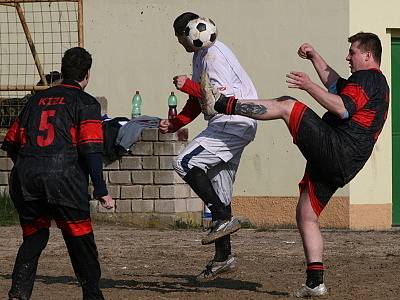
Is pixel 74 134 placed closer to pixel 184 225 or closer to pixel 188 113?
pixel 188 113

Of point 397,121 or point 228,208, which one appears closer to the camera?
point 228,208

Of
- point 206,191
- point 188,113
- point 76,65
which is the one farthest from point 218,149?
point 76,65

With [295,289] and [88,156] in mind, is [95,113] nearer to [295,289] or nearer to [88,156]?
[88,156]

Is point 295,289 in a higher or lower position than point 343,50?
lower

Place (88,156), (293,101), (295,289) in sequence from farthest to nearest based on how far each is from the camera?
(295,289) → (293,101) → (88,156)

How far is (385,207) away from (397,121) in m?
Answer: 1.20

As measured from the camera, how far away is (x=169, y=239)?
44.0ft

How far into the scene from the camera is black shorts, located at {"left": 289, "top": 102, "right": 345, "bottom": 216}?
28.4ft

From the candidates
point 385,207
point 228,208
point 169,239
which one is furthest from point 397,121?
point 228,208

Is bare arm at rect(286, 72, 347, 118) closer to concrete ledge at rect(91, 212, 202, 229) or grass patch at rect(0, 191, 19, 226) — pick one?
concrete ledge at rect(91, 212, 202, 229)

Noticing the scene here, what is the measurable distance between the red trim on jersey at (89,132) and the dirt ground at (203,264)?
1609 millimetres

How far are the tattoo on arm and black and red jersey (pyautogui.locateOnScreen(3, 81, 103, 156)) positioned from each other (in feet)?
3.74

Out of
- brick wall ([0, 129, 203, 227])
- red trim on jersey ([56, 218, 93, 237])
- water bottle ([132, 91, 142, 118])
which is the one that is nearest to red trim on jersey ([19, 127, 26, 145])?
red trim on jersey ([56, 218, 93, 237])

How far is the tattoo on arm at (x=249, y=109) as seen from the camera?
870 centimetres
